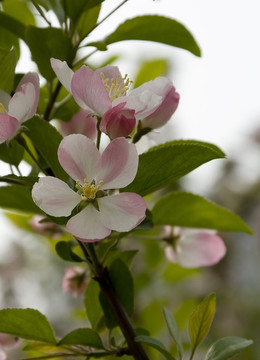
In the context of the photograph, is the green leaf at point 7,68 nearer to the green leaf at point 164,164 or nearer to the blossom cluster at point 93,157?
the blossom cluster at point 93,157

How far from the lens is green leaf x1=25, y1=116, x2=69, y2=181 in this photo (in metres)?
0.47

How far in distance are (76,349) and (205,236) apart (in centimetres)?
22

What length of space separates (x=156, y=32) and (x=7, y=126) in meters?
0.24

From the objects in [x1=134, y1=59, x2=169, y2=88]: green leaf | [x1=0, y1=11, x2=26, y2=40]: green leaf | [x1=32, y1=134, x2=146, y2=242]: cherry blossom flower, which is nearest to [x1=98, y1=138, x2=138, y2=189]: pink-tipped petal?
[x1=32, y1=134, x2=146, y2=242]: cherry blossom flower

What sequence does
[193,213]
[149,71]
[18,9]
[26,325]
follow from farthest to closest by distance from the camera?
[149,71]
[18,9]
[193,213]
[26,325]

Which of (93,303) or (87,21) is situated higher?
(87,21)

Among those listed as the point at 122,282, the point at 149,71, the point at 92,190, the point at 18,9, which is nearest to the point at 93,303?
the point at 122,282

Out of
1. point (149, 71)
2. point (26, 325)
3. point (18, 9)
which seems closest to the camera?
point (26, 325)

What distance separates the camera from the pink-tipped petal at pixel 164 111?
0.50 metres

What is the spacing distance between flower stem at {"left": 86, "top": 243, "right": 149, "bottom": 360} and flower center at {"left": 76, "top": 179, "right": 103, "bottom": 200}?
0.05 m

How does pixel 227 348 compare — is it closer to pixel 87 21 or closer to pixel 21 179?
pixel 21 179

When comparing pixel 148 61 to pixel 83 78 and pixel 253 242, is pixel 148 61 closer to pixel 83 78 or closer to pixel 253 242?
pixel 83 78

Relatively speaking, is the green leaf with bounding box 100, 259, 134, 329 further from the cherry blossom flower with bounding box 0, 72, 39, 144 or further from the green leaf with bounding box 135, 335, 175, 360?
the cherry blossom flower with bounding box 0, 72, 39, 144

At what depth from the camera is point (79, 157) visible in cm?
44
